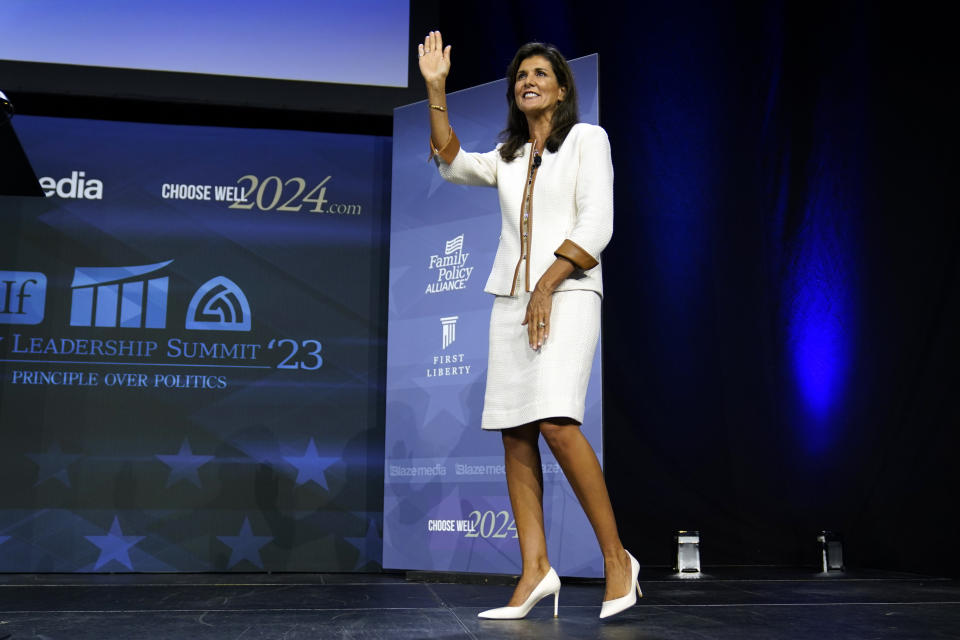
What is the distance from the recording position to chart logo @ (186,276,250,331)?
13.8ft

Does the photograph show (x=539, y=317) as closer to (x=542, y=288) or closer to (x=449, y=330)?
(x=542, y=288)

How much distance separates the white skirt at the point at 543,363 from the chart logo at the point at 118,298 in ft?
7.90

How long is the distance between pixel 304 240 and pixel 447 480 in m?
1.44

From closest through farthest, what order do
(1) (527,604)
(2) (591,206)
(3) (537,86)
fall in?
(1) (527,604) → (2) (591,206) → (3) (537,86)

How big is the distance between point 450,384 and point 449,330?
0.75ft

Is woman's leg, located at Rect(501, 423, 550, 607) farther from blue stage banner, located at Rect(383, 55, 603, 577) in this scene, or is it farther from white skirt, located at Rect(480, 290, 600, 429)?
blue stage banner, located at Rect(383, 55, 603, 577)

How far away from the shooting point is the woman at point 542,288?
85.4 inches

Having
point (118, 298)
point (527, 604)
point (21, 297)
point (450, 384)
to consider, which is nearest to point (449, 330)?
point (450, 384)

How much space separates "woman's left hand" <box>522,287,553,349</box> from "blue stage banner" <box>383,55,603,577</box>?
129 cm

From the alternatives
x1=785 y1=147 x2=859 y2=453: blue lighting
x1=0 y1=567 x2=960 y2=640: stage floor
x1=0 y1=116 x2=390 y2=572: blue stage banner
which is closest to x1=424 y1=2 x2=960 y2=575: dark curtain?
x1=785 y1=147 x2=859 y2=453: blue lighting

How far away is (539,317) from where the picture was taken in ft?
7.16

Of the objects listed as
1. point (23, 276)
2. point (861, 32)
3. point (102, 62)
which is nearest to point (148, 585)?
point (23, 276)

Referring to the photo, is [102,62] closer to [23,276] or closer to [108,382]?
[23,276]

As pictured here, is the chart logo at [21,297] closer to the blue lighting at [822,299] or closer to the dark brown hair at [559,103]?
the dark brown hair at [559,103]
